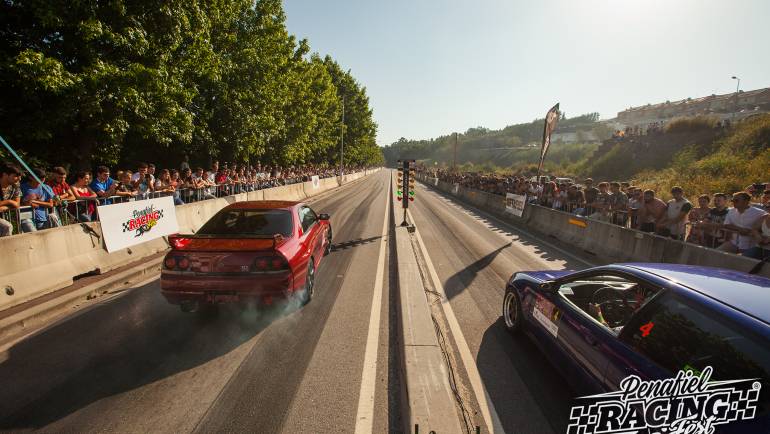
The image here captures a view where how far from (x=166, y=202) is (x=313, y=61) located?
30.3m

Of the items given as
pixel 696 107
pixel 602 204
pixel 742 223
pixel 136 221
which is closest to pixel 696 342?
pixel 742 223

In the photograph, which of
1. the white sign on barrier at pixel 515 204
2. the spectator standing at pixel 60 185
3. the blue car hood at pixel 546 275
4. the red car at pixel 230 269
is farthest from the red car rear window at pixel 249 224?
the white sign on barrier at pixel 515 204

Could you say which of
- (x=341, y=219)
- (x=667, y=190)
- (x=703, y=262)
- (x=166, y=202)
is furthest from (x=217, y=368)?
(x=667, y=190)

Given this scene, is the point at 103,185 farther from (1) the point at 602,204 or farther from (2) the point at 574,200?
(2) the point at 574,200

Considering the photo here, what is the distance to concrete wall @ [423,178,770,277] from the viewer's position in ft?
21.7

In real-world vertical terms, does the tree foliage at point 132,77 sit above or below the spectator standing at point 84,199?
above

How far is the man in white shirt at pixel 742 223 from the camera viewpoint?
21.4ft

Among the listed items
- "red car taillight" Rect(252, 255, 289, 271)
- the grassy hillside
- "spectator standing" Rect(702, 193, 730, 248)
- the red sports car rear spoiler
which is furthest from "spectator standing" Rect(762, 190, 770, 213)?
the grassy hillside

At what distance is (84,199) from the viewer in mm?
7148

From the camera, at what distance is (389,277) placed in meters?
7.32

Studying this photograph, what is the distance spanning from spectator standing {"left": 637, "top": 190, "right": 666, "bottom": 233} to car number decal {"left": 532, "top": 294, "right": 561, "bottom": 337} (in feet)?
21.7

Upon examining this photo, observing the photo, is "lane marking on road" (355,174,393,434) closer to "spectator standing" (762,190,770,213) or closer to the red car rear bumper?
the red car rear bumper

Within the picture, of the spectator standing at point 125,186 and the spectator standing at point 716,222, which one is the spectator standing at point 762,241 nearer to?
the spectator standing at point 716,222

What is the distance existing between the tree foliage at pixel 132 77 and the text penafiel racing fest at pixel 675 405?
11852mm
